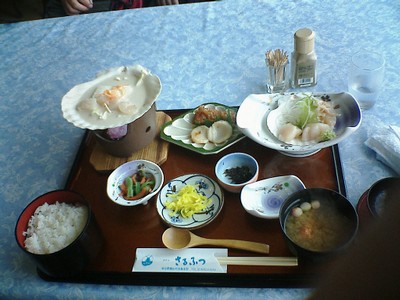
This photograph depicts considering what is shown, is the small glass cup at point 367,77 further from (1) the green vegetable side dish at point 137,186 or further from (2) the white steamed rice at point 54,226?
(2) the white steamed rice at point 54,226

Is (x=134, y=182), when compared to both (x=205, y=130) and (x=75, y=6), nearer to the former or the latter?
(x=205, y=130)

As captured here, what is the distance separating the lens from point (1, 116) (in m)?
1.51

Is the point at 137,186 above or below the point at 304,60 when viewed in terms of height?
below

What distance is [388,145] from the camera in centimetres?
106

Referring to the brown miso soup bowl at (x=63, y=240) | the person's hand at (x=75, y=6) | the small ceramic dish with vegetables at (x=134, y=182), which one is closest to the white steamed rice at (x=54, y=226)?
the brown miso soup bowl at (x=63, y=240)

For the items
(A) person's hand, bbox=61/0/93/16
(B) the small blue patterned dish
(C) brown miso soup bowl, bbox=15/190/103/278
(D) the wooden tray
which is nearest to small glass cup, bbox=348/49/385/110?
(D) the wooden tray

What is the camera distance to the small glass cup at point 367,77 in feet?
4.02

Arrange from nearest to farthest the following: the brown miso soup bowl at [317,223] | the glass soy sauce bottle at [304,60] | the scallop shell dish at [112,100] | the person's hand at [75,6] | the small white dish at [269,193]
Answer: the brown miso soup bowl at [317,223] → the small white dish at [269,193] → the scallop shell dish at [112,100] → the glass soy sauce bottle at [304,60] → the person's hand at [75,6]

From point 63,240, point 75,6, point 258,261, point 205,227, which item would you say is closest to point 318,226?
point 258,261

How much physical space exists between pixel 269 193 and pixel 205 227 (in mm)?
190

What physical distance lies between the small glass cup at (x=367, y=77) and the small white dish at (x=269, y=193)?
1.34ft

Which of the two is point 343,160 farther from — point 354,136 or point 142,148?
point 142,148

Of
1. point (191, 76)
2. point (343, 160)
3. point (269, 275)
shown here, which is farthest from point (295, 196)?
point (191, 76)

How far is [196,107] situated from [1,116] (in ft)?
2.52
